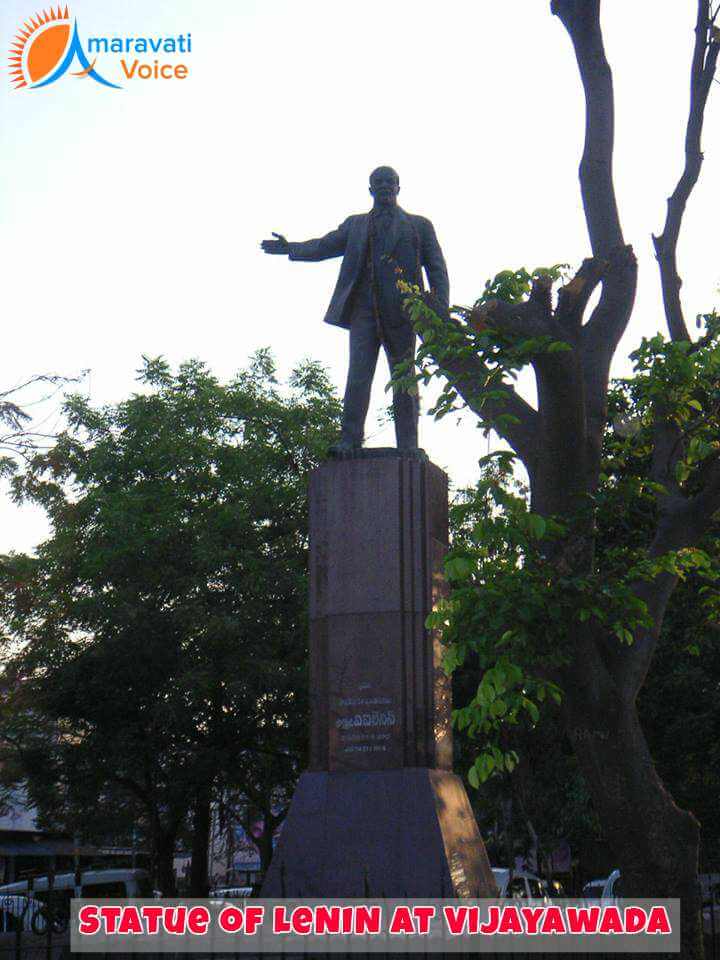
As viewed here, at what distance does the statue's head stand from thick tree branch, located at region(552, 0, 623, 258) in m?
2.02

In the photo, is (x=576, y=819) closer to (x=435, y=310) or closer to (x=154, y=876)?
(x=154, y=876)

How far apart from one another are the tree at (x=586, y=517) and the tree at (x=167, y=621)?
50.3 feet

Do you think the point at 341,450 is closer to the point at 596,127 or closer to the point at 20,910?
the point at 596,127

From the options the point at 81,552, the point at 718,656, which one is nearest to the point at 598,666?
the point at 718,656

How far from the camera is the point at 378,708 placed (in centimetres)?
1084

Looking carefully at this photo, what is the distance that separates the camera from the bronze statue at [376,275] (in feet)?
41.7

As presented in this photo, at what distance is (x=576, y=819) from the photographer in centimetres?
3075

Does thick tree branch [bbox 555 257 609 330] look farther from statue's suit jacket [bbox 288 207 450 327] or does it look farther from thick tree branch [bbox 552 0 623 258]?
statue's suit jacket [bbox 288 207 450 327]

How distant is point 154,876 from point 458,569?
24708 mm

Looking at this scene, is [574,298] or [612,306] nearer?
[574,298]

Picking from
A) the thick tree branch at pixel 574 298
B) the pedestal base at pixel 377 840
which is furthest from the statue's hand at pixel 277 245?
the pedestal base at pixel 377 840

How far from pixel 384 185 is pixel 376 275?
0.98 m
